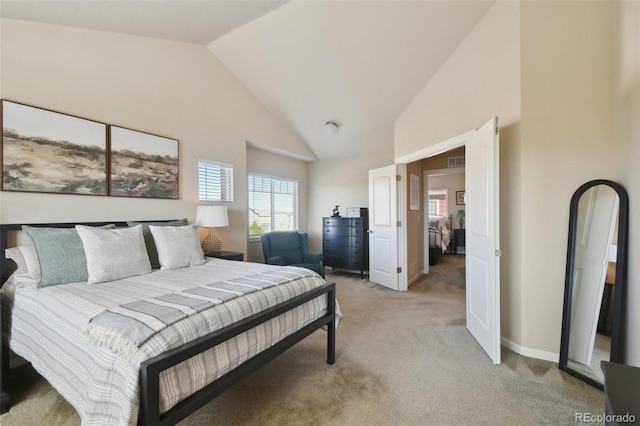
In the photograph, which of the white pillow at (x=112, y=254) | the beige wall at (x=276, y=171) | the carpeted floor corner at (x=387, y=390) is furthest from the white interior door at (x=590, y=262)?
the beige wall at (x=276, y=171)

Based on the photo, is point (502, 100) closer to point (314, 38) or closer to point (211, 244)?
point (314, 38)

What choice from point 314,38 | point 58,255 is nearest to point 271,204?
point 314,38

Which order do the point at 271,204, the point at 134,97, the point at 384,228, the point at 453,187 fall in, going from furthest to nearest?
the point at 453,187 < the point at 271,204 < the point at 384,228 < the point at 134,97

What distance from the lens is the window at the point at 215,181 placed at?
3.76 metres

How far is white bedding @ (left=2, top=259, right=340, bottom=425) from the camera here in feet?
3.76

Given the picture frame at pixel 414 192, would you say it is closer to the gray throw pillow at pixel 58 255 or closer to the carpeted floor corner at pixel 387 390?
the carpeted floor corner at pixel 387 390

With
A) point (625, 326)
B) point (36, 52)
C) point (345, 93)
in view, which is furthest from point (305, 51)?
point (625, 326)

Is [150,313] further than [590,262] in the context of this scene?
No

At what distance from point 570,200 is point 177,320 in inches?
113

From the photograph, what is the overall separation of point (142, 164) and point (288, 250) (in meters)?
2.47

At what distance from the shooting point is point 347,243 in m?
5.27

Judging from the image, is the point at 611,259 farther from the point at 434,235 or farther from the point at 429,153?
the point at 434,235

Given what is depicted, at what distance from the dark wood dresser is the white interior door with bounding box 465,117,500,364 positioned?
7.88ft

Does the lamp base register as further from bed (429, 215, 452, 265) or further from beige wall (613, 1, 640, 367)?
bed (429, 215, 452, 265)
